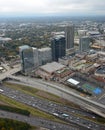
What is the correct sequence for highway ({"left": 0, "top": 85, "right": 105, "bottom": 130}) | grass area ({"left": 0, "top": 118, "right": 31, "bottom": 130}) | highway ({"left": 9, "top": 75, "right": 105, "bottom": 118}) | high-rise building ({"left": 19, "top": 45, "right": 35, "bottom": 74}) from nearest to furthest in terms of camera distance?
grass area ({"left": 0, "top": 118, "right": 31, "bottom": 130}) < highway ({"left": 0, "top": 85, "right": 105, "bottom": 130}) < highway ({"left": 9, "top": 75, "right": 105, "bottom": 118}) < high-rise building ({"left": 19, "top": 45, "right": 35, "bottom": 74})

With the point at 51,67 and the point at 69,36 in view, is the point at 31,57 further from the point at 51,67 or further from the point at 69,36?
the point at 69,36

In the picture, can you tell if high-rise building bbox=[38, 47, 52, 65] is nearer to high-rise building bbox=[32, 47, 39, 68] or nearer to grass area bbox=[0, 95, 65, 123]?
high-rise building bbox=[32, 47, 39, 68]

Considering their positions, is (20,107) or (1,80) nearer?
(20,107)

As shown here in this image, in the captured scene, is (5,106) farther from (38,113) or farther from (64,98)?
(64,98)

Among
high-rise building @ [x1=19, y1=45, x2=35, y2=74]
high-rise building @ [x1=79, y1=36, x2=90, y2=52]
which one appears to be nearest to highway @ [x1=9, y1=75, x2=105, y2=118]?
high-rise building @ [x1=19, y1=45, x2=35, y2=74]

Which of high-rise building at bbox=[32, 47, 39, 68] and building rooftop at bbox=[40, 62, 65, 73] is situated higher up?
high-rise building at bbox=[32, 47, 39, 68]

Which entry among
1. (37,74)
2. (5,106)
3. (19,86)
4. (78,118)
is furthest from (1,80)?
(78,118)
